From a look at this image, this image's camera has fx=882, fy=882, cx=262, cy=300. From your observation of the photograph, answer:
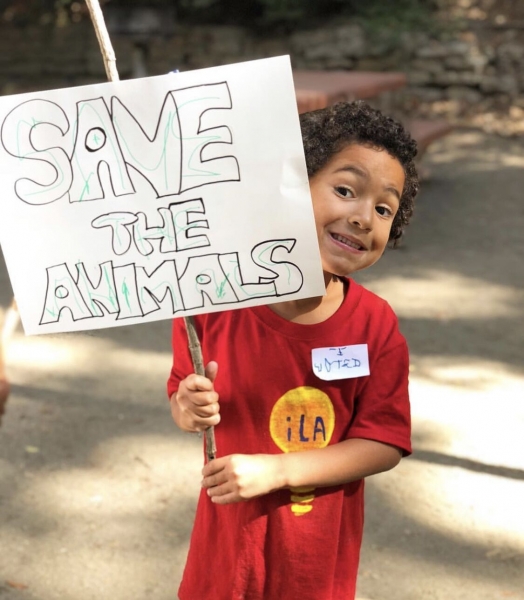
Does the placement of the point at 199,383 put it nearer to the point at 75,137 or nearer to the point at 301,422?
the point at 301,422

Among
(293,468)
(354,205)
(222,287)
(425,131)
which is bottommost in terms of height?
(293,468)

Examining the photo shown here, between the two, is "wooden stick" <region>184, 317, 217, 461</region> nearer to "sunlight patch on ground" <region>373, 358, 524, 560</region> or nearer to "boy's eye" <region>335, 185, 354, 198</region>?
"boy's eye" <region>335, 185, 354, 198</region>

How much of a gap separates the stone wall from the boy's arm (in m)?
7.64

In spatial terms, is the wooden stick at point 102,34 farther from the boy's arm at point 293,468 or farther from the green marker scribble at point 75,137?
the boy's arm at point 293,468

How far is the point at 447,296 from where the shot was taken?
4.94 meters

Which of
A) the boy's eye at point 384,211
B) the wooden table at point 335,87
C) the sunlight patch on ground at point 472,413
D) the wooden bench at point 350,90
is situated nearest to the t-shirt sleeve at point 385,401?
the boy's eye at point 384,211

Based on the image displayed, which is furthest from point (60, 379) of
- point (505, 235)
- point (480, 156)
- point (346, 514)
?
point (480, 156)

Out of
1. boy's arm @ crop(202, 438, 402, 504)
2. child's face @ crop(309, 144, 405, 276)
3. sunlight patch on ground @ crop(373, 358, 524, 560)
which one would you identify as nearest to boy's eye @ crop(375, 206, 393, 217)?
child's face @ crop(309, 144, 405, 276)

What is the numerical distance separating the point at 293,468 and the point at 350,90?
507 cm

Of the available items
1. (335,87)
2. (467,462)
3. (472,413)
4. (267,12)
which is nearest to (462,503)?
(467,462)

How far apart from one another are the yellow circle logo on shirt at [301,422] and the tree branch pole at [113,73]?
4.9 inches

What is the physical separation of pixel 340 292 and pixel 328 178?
0.76 feet

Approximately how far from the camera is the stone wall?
9.11 meters

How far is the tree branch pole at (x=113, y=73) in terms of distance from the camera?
1.31 meters
